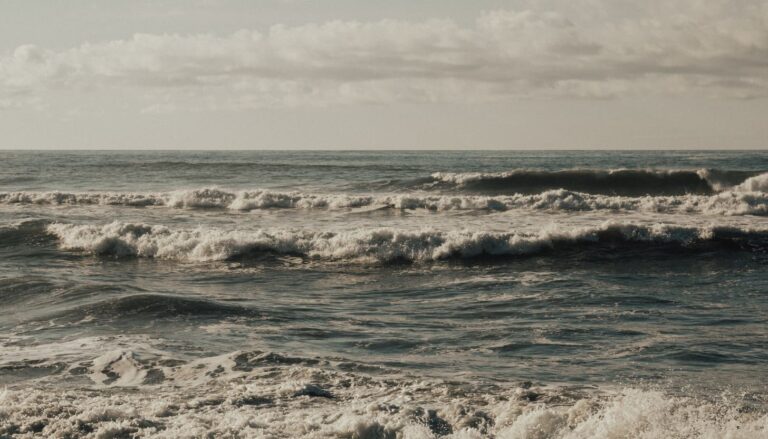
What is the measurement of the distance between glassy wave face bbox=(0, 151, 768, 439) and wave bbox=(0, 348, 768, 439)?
0.03 m

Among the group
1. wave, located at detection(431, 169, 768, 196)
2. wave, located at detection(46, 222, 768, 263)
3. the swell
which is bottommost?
the swell

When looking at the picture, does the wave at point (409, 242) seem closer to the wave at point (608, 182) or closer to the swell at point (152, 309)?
the swell at point (152, 309)

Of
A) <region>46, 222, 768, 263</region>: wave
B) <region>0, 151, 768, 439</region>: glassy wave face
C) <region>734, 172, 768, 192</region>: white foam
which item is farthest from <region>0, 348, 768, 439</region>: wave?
<region>734, 172, 768, 192</region>: white foam

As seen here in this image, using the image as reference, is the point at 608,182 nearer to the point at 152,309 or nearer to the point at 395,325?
the point at 395,325

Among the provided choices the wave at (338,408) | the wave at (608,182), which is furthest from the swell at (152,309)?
the wave at (608,182)

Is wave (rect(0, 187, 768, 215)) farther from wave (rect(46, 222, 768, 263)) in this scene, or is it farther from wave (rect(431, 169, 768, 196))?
wave (rect(46, 222, 768, 263))

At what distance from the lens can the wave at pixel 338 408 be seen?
695cm

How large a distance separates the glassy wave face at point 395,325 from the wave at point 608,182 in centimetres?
875

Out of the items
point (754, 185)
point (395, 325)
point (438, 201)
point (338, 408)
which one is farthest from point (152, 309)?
point (754, 185)

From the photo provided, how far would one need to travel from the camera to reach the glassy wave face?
741 centimetres

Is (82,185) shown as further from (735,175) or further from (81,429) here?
(81,429)

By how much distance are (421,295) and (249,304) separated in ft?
9.85

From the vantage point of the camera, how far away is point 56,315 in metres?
12.5

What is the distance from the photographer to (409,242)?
1848 centimetres
